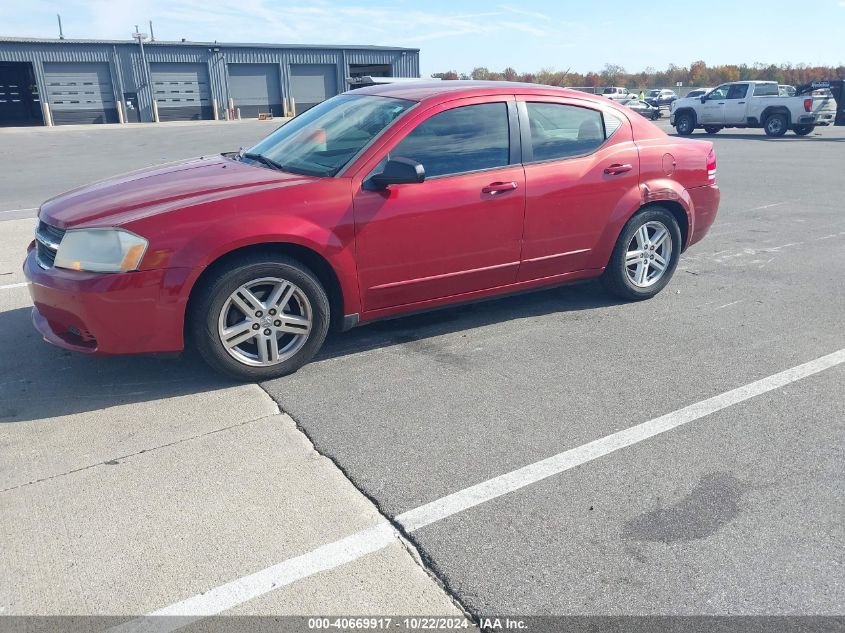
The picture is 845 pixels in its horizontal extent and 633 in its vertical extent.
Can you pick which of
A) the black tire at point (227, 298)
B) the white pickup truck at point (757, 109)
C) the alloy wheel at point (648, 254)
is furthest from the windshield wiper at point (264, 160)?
the white pickup truck at point (757, 109)

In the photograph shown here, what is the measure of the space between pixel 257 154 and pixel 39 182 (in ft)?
35.4

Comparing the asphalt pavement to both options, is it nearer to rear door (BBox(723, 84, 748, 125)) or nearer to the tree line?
rear door (BBox(723, 84, 748, 125))

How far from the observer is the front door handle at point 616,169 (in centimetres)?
530

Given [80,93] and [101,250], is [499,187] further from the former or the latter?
[80,93]

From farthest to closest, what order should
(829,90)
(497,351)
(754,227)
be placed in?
(829,90), (754,227), (497,351)

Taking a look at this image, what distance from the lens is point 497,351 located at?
15.7 feet

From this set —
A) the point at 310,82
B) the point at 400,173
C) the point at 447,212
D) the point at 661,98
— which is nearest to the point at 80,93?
the point at 310,82

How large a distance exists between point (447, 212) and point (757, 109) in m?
23.2

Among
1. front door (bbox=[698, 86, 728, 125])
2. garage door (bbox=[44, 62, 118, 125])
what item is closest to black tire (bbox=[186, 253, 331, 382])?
front door (bbox=[698, 86, 728, 125])

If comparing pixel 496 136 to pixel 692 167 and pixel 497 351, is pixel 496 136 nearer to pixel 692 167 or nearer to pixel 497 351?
pixel 497 351

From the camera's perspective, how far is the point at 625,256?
18.3 feet

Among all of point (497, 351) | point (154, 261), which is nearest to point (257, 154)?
point (154, 261)

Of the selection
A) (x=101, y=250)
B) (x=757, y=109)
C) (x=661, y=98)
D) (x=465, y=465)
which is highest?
(x=101, y=250)

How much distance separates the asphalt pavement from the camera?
2598 mm
